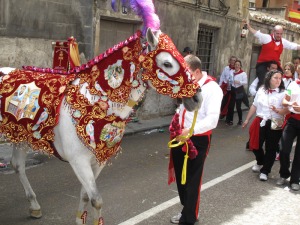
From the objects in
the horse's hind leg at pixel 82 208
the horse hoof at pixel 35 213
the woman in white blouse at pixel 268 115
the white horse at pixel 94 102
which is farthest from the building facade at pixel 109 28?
the woman in white blouse at pixel 268 115

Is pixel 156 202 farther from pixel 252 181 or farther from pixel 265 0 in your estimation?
pixel 265 0

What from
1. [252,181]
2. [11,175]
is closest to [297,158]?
[252,181]

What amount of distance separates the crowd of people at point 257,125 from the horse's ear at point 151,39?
0.52 meters

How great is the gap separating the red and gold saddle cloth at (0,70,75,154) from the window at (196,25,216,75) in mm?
9900

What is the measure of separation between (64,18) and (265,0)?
2982cm

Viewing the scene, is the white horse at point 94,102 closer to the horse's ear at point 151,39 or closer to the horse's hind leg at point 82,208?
the horse's ear at point 151,39

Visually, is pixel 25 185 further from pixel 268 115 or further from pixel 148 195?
pixel 268 115

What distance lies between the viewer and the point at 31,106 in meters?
3.59

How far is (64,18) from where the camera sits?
816cm

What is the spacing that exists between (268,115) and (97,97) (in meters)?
3.74

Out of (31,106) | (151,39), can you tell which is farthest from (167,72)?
(31,106)

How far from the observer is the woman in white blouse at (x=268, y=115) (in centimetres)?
620

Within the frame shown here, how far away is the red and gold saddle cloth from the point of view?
3.51m

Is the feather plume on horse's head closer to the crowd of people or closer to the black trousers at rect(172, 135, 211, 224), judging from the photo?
the crowd of people
